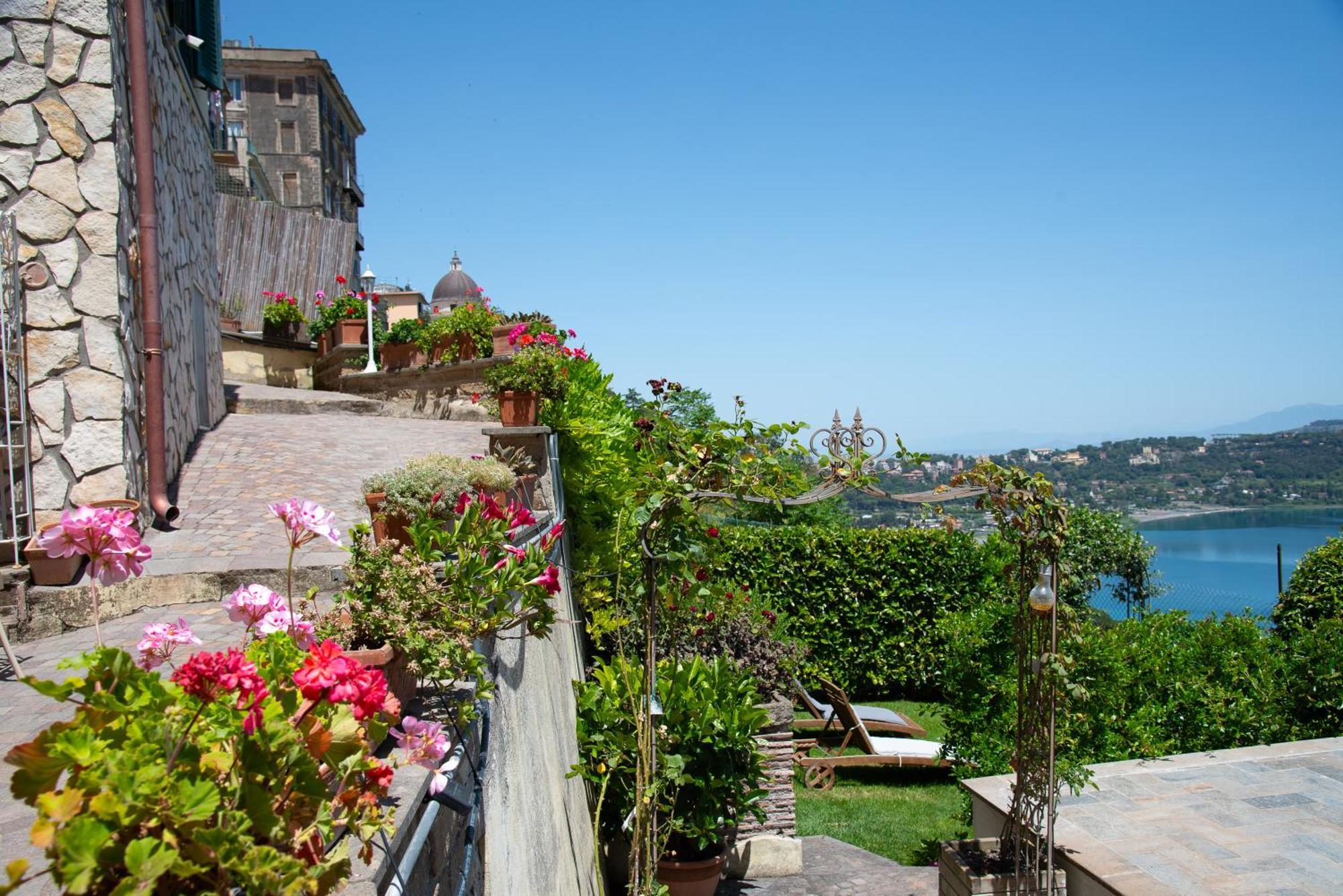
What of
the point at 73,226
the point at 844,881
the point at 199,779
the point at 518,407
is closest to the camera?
the point at 199,779

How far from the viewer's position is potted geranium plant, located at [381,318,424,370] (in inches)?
574

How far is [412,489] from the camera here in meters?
4.62

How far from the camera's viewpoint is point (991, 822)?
20.7ft

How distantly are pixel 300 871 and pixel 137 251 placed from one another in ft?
19.4

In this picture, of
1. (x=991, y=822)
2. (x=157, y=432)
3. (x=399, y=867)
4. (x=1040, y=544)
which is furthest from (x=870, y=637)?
(x=399, y=867)

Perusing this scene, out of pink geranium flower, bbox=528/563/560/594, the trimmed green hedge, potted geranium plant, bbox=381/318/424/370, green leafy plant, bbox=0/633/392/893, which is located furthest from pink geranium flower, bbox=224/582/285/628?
potted geranium plant, bbox=381/318/424/370

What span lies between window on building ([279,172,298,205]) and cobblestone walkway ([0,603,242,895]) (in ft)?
125

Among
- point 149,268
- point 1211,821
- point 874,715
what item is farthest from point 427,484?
point 874,715

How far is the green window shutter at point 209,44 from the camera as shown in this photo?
8.20 meters

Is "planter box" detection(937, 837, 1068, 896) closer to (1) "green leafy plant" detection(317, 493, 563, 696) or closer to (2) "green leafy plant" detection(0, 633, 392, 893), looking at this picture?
(1) "green leafy plant" detection(317, 493, 563, 696)

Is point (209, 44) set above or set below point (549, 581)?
above

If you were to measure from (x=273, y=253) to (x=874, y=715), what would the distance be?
1542 cm

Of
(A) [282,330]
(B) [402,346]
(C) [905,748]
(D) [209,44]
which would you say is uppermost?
(D) [209,44]

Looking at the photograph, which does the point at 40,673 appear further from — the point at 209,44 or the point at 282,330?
the point at 282,330
